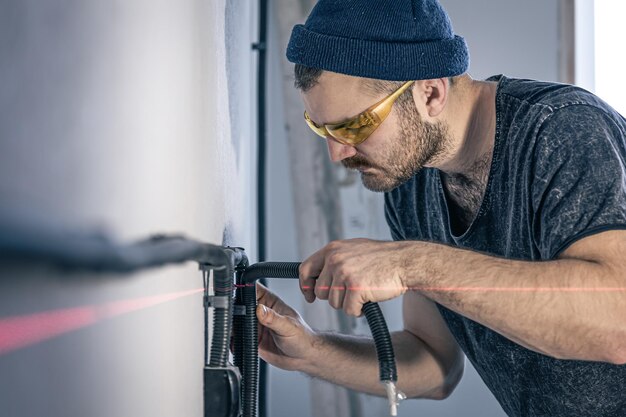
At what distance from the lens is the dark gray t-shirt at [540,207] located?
1137 millimetres

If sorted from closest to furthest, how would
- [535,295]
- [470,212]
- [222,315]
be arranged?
[222,315] < [535,295] < [470,212]

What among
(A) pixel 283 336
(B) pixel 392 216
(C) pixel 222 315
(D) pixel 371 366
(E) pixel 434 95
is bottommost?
(D) pixel 371 366

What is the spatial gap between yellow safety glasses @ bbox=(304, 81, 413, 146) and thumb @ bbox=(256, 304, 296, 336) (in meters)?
0.32

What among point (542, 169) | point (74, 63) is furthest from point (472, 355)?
point (74, 63)

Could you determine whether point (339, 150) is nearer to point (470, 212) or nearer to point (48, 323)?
point (470, 212)

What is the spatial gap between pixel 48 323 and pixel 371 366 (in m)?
1.24

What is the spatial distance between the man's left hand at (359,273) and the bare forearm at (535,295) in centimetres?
2

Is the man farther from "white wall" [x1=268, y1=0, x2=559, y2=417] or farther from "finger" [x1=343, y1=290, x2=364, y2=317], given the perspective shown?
"white wall" [x1=268, y1=0, x2=559, y2=417]

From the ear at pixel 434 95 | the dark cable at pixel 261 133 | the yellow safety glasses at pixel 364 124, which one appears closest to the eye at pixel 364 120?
the yellow safety glasses at pixel 364 124

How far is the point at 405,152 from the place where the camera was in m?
1.36

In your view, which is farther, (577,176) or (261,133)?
(261,133)

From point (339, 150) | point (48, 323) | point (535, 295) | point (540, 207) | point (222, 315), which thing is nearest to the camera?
point (48, 323)

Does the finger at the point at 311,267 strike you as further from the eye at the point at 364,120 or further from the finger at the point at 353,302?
the eye at the point at 364,120

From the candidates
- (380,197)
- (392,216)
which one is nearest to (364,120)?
(392,216)
